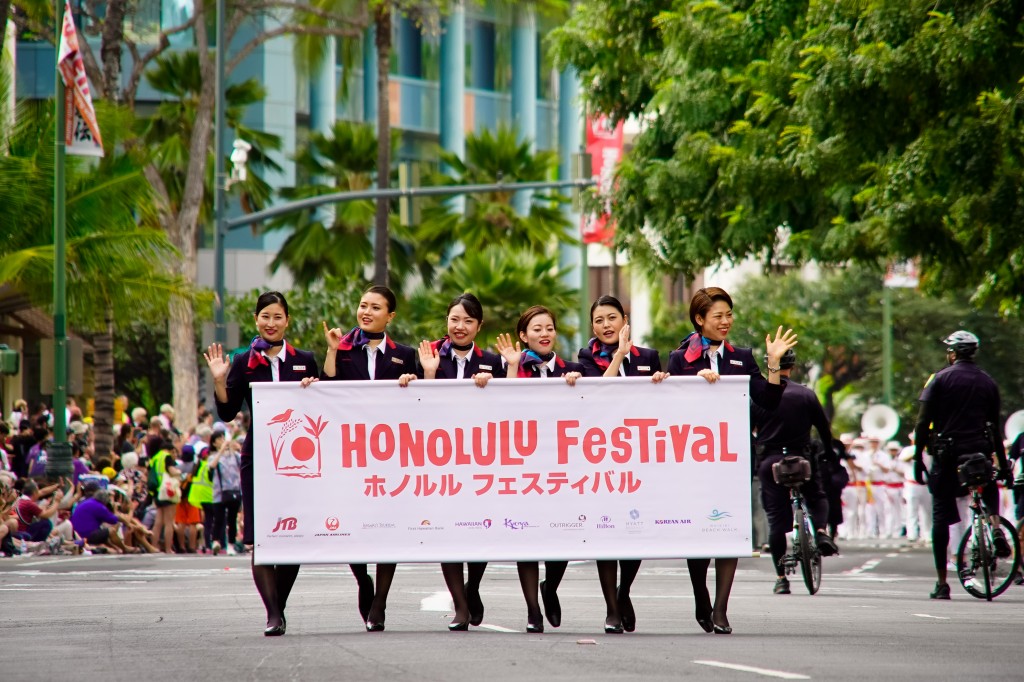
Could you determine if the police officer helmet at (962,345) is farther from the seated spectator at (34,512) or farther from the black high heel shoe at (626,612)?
the seated spectator at (34,512)

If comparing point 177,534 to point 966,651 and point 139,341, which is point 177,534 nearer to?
point 966,651

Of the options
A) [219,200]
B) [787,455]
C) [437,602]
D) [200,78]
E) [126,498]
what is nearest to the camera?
[437,602]

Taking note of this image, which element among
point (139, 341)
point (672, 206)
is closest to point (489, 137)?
point (139, 341)

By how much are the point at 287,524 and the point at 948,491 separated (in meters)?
5.56

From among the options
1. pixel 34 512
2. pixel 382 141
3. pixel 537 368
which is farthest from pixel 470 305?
pixel 382 141

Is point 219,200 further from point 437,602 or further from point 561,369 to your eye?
point 561,369

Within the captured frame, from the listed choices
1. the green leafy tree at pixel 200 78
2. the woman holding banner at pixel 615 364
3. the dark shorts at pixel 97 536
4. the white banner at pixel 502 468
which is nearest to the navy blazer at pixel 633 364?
the woman holding banner at pixel 615 364

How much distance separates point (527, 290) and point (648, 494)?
2860 centimetres

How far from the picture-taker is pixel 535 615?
10508mm

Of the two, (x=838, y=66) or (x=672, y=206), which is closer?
(x=838, y=66)

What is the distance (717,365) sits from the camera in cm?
1073

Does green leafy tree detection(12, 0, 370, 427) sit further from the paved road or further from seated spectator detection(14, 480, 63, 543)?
the paved road

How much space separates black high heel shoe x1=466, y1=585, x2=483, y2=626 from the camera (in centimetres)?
1089

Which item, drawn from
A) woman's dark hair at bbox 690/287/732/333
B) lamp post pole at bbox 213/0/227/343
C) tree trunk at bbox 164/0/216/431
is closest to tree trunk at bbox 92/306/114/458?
lamp post pole at bbox 213/0/227/343
